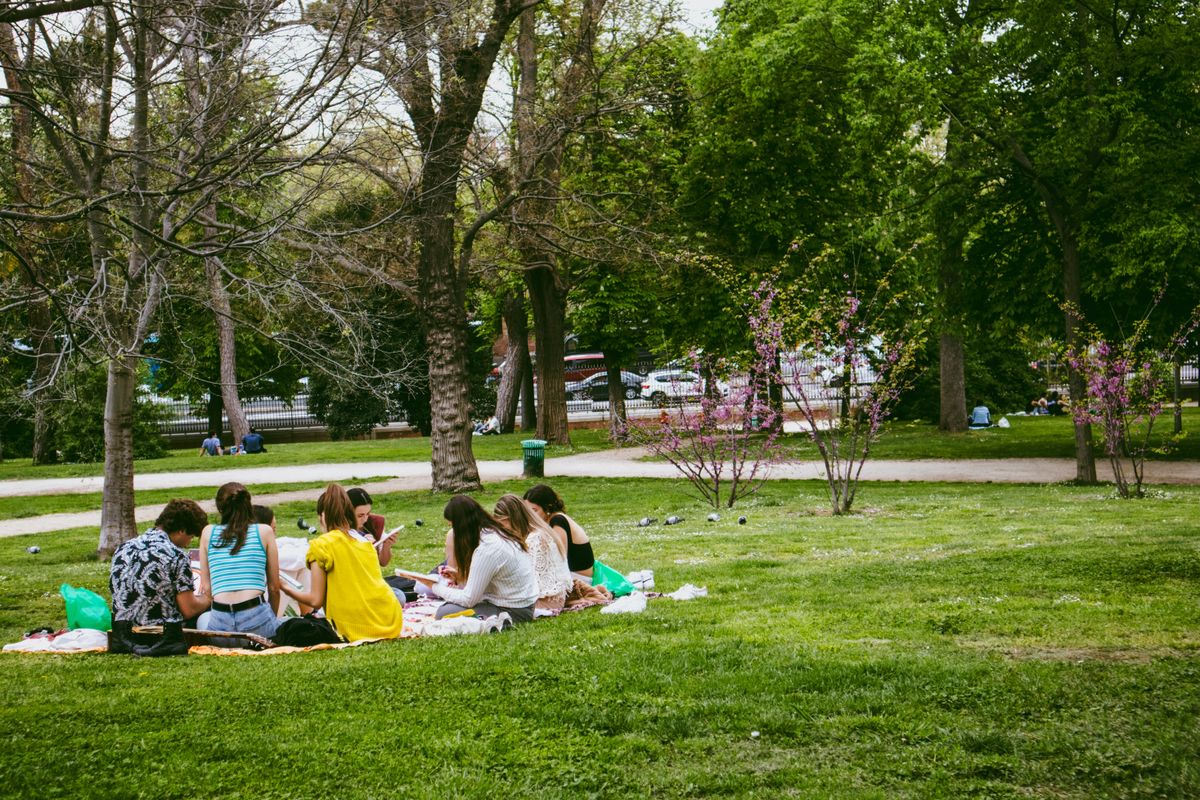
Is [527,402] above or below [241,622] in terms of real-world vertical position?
above

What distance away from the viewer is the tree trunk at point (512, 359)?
123ft

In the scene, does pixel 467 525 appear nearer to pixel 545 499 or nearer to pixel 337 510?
pixel 337 510

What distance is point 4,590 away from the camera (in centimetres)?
1081

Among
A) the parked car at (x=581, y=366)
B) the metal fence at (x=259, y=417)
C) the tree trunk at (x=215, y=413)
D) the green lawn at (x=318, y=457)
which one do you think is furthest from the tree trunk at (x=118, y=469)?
the parked car at (x=581, y=366)

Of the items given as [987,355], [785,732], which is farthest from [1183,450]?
[785,732]

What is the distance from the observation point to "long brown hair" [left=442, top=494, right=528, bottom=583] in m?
7.87

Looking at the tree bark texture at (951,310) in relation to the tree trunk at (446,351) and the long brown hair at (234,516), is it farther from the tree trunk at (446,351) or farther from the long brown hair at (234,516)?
the long brown hair at (234,516)

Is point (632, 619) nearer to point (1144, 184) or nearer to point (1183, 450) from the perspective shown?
point (1144, 184)

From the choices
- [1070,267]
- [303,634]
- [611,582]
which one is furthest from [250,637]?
[1070,267]

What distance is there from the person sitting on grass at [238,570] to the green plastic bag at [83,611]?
38.2 inches

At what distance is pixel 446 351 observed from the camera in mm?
19562

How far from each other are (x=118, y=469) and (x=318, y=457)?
53.0 ft

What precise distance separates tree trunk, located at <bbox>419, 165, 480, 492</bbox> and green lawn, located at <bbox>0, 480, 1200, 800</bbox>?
10705 millimetres

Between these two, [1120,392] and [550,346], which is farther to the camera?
[550,346]
